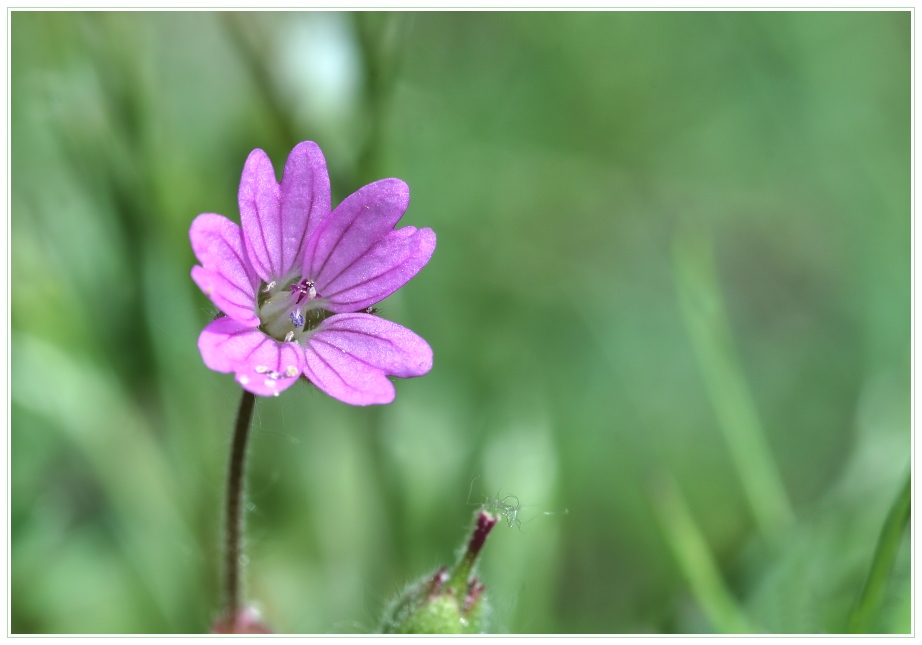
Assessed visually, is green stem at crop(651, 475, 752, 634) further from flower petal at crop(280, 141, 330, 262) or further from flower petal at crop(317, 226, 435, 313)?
flower petal at crop(280, 141, 330, 262)

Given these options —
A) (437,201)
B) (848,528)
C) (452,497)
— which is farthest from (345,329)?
(437,201)

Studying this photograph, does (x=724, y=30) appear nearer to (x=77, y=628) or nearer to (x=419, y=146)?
(x=419, y=146)

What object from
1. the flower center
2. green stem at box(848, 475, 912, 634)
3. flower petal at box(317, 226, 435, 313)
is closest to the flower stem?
the flower center

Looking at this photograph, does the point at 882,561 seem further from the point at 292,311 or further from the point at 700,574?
the point at 292,311

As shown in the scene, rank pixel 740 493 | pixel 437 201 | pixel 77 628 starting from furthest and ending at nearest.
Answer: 1. pixel 437 201
2. pixel 740 493
3. pixel 77 628

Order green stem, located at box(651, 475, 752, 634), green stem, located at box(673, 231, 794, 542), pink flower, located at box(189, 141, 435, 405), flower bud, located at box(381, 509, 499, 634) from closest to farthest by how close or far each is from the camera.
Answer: pink flower, located at box(189, 141, 435, 405) < flower bud, located at box(381, 509, 499, 634) < green stem, located at box(651, 475, 752, 634) < green stem, located at box(673, 231, 794, 542)

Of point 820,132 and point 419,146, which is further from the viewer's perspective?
point 820,132
